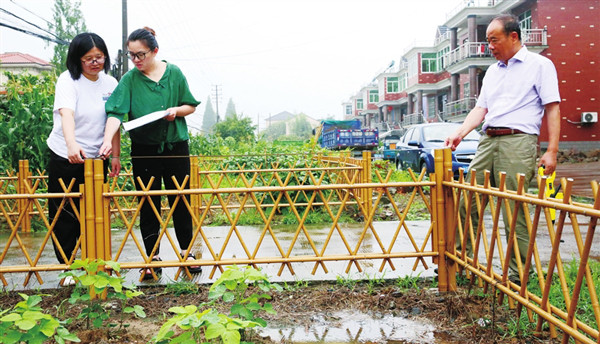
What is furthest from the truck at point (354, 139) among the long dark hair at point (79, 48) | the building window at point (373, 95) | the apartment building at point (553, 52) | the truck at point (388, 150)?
the building window at point (373, 95)

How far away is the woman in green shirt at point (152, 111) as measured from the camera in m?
3.32

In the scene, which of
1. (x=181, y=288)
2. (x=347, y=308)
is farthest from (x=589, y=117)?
(x=181, y=288)

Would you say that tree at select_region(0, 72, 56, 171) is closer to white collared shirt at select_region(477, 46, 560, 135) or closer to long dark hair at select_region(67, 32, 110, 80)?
long dark hair at select_region(67, 32, 110, 80)

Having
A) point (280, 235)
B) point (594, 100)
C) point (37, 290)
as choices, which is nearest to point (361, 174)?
point (280, 235)

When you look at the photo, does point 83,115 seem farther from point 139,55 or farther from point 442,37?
point 442,37

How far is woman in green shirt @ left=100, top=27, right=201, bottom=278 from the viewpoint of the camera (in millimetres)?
3320

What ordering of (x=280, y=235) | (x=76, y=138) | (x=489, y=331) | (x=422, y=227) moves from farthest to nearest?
(x=422, y=227) < (x=280, y=235) < (x=76, y=138) < (x=489, y=331)

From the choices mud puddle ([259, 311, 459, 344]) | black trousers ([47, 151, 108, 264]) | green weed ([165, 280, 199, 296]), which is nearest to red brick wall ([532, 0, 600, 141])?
mud puddle ([259, 311, 459, 344])

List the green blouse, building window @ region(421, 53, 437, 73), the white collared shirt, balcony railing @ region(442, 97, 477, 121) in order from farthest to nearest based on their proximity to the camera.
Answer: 1. building window @ region(421, 53, 437, 73)
2. balcony railing @ region(442, 97, 477, 121)
3. the green blouse
4. the white collared shirt

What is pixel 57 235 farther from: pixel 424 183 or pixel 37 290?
pixel 424 183

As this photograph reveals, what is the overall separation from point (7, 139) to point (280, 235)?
4.22m

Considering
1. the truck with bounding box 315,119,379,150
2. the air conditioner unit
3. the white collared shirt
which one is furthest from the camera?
the air conditioner unit

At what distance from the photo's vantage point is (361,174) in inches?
227

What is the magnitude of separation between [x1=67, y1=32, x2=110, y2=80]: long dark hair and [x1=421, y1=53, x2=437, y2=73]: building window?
3689 centimetres
